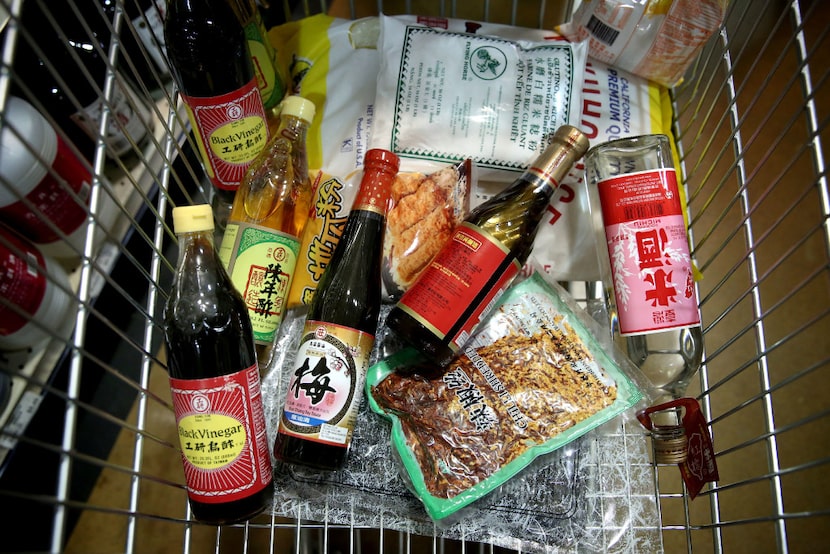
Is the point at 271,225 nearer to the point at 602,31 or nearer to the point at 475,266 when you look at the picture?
the point at 475,266

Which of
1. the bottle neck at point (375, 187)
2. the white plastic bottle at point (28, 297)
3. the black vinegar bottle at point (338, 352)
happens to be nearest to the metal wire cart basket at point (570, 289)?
the white plastic bottle at point (28, 297)

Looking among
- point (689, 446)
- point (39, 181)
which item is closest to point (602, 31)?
point (689, 446)

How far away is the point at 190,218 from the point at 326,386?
9.5 inches

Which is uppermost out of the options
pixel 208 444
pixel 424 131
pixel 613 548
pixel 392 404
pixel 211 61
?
pixel 211 61

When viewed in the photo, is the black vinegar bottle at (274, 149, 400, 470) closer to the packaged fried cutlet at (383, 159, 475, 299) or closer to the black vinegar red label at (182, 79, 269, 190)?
the packaged fried cutlet at (383, 159, 475, 299)

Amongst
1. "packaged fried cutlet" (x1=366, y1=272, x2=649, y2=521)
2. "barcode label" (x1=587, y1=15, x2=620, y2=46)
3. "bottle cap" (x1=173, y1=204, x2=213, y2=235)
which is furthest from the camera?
"barcode label" (x1=587, y1=15, x2=620, y2=46)

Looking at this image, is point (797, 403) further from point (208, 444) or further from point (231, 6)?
point (231, 6)

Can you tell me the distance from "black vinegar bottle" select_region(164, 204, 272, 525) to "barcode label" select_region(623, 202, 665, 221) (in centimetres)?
50

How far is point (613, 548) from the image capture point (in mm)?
770

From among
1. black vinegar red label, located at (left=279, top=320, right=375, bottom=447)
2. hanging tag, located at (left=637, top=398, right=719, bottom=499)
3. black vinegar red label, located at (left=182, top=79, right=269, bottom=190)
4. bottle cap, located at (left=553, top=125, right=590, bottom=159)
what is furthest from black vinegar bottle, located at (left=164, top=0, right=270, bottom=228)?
hanging tag, located at (left=637, top=398, right=719, bottom=499)

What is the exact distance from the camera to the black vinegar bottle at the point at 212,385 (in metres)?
0.65

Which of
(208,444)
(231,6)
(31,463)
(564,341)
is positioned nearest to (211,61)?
(231,6)

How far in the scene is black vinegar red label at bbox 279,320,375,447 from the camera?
0.71m

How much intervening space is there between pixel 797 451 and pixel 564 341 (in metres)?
0.67
